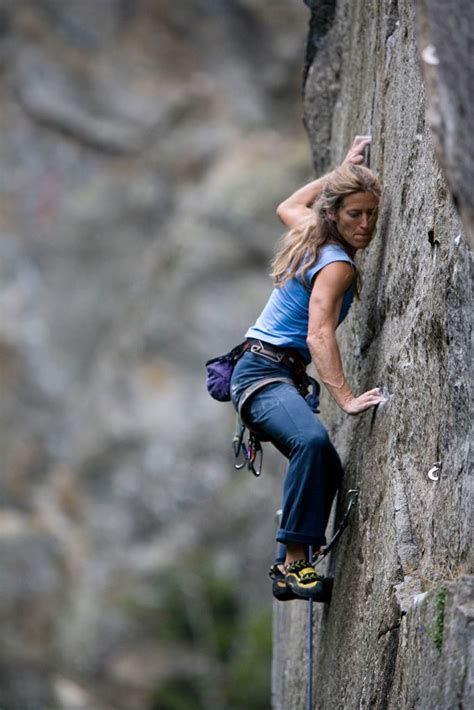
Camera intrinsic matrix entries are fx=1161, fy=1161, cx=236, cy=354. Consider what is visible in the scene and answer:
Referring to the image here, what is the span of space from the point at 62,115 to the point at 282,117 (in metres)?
4.23

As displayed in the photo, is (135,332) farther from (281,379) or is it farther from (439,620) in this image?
(439,620)

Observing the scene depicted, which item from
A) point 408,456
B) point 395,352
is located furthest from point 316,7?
point 408,456

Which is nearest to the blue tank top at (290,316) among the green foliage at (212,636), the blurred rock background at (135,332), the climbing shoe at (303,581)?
the climbing shoe at (303,581)

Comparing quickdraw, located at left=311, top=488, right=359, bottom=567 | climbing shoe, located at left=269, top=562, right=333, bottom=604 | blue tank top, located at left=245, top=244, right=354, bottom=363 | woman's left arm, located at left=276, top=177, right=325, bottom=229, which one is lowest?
climbing shoe, located at left=269, top=562, right=333, bottom=604

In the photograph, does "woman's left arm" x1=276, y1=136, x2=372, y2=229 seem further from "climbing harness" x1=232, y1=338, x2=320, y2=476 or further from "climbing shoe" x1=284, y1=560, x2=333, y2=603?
"climbing shoe" x1=284, y1=560, x2=333, y2=603

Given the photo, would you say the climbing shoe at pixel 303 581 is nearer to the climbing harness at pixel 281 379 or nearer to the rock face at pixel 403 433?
the rock face at pixel 403 433

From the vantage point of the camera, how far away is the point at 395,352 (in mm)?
4629

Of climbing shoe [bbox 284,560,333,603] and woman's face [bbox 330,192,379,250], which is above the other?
woman's face [bbox 330,192,379,250]

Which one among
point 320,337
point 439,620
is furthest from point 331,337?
point 439,620

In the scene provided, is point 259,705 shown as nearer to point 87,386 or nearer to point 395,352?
point 87,386

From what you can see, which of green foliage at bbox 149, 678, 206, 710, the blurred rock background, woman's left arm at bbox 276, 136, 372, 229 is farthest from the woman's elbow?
green foliage at bbox 149, 678, 206, 710

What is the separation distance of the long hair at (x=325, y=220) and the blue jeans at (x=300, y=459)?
51 centimetres

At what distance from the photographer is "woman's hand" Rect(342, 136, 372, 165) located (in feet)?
17.7

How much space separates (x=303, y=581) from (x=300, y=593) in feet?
0.19
